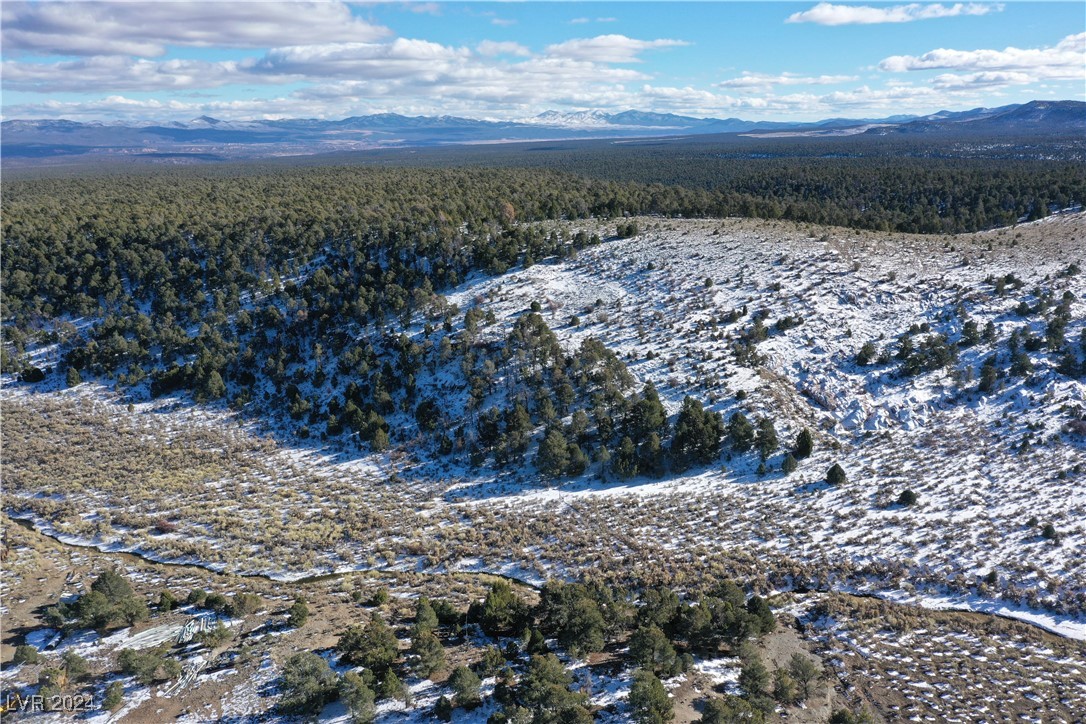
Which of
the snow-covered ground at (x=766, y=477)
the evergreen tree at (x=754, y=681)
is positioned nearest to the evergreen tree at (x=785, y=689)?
the evergreen tree at (x=754, y=681)

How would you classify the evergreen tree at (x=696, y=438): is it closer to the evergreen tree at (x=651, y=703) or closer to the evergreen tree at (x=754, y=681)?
the evergreen tree at (x=754, y=681)

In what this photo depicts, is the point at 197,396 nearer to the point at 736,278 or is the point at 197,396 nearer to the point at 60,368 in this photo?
the point at 60,368

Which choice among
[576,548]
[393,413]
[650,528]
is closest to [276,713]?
[576,548]

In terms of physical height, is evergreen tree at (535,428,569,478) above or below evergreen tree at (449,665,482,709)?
above

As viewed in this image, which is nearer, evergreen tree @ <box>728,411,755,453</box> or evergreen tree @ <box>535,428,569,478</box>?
evergreen tree @ <box>535,428,569,478</box>

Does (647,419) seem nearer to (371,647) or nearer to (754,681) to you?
(754,681)

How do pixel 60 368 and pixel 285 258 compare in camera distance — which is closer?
pixel 60 368

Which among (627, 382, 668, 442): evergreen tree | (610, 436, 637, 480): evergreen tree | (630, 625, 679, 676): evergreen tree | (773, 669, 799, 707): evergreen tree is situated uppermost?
(627, 382, 668, 442): evergreen tree

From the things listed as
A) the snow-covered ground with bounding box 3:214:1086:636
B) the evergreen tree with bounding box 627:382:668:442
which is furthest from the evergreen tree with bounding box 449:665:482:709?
the evergreen tree with bounding box 627:382:668:442

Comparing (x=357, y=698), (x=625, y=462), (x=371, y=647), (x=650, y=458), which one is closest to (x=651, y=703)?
(x=357, y=698)

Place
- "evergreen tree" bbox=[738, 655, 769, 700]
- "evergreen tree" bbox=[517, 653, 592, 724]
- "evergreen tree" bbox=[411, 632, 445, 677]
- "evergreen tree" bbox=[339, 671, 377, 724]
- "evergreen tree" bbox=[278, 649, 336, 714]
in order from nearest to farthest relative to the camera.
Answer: "evergreen tree" bbox=[517, 653, 592, 724] → "evergreen tree" bbox=[339, 671, 377, 724] → "evergreen tree" bbox=[278, 649, 336, 714] → "evergreen tree" bbox=[738, 655, 769, 700] → "evergreen tree" bbox=[411, 632, 445, 677]

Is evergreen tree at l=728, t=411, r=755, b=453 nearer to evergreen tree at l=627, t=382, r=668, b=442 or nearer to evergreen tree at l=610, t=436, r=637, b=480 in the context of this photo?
evergreen tree at l=627, t=382, r=668, b=442
